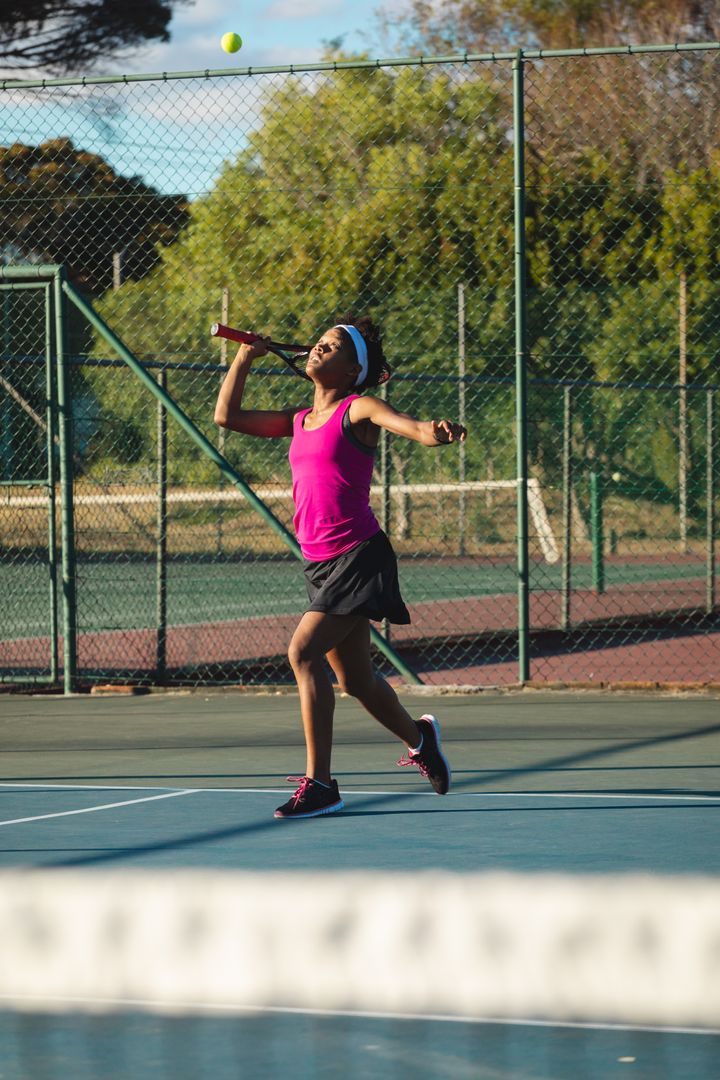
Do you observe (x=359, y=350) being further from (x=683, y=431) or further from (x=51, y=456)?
(x=683, y=431)

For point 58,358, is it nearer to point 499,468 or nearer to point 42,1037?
point 42,1037

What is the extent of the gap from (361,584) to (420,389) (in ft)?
55.5

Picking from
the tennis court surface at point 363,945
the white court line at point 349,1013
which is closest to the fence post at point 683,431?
the tennis court surface at point 363,945

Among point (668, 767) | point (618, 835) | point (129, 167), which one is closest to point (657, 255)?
point (129, 167)

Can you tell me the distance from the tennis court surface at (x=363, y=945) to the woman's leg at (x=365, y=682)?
30 cm

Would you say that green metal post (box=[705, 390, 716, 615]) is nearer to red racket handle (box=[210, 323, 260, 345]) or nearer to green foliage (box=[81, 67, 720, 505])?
green foliage (box=[81, 67, 720, 505])

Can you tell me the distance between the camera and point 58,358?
33.7ft

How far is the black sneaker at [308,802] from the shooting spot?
6148 millimetres

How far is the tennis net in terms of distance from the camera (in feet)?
8.48

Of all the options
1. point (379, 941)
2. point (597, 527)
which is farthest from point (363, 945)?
point (597, 527)

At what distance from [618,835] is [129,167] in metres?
5.92

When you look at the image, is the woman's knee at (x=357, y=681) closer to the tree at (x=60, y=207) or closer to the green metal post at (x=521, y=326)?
the green metal post at (x=521, y=326)

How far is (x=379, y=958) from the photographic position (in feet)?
8.96

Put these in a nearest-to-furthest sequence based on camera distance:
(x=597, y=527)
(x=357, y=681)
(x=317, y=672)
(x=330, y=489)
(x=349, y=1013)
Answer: (x=349, y=1013), (x=330, y=489), (x=317, y=672), (x=357, y=681), (x=597, y=527)
